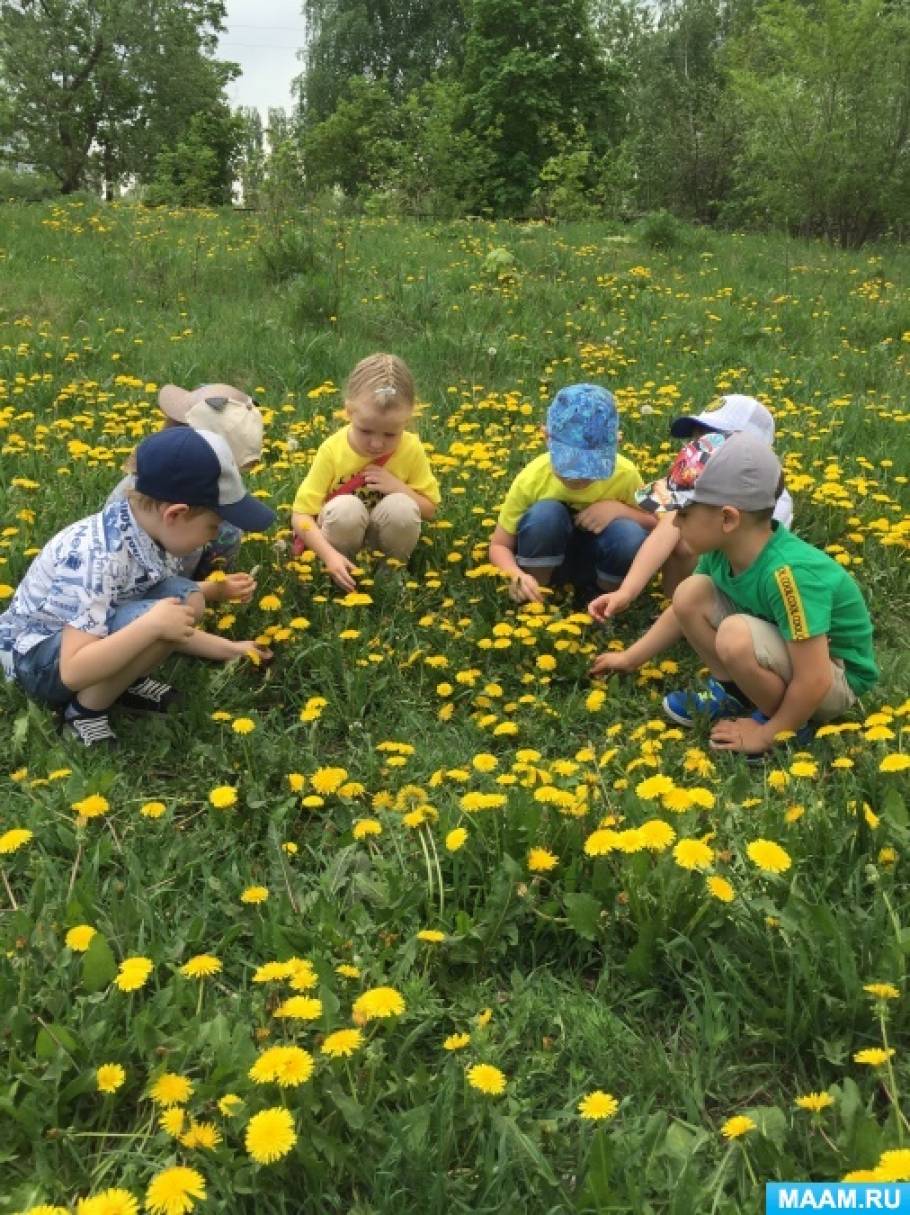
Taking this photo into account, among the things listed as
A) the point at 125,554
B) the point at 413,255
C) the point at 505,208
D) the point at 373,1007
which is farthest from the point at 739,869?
the point at 505,208

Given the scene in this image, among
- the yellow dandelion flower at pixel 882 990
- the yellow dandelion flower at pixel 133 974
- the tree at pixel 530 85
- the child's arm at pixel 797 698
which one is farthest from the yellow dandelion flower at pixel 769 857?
the tree at pixel 530 85

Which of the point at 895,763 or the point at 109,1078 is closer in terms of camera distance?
the point at 109,1078

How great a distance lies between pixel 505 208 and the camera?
23609mm

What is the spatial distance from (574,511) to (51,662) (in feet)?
6.21

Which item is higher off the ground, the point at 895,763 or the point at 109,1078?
the point at 895,763

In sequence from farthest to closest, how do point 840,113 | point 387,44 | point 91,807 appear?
point 387,44 → point 840,113 → point 91,807

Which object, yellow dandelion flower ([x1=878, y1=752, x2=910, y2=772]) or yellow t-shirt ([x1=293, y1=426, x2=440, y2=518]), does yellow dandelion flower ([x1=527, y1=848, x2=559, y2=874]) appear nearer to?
yellow dandelion flower ([x1=878, y1=752, x2=910, y2=772])

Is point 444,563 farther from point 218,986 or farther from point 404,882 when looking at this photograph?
point 218,986

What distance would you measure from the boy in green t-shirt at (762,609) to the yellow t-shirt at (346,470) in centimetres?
137

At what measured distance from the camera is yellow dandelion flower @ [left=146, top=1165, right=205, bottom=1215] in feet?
4.02

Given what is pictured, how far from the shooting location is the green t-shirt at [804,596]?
243 cm

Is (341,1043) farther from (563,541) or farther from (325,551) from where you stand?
(563,541)

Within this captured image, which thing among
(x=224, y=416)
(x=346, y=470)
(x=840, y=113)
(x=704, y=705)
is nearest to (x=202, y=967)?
(x=704, y=705)

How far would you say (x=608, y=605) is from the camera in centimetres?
312
